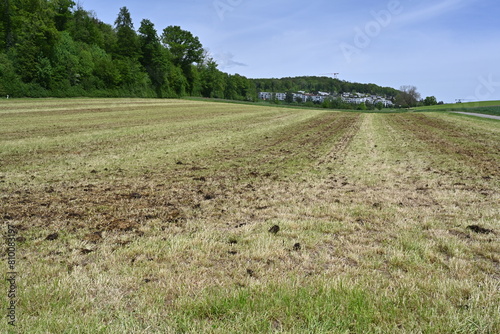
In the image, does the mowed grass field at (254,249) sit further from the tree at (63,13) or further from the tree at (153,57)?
the tree at (63,13)

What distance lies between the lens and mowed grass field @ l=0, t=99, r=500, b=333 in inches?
109

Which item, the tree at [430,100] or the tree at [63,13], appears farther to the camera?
the tree at [430,100]

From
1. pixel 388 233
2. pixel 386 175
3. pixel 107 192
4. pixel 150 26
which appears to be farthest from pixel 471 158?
pixel 150 26

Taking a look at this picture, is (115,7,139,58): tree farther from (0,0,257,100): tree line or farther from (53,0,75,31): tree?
(53,0,75,31): tree

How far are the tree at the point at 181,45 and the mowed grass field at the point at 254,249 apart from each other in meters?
102

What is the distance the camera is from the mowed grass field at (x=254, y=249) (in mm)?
2777

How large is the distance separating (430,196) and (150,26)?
3898 inches

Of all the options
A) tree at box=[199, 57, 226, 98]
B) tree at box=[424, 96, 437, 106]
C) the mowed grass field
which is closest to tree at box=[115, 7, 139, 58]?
tree at box=[199, 57, 226, 98]

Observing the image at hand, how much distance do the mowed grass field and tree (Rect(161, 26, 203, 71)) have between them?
10224 centimetres

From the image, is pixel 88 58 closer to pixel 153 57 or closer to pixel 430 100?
pixel 153 57

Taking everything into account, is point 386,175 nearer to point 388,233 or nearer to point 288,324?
point 388,233

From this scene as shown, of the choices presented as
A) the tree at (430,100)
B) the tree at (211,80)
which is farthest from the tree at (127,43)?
the tree at (430,100)

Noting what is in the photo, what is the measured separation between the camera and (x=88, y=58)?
6488 centimetres

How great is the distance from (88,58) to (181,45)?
1714 inches
